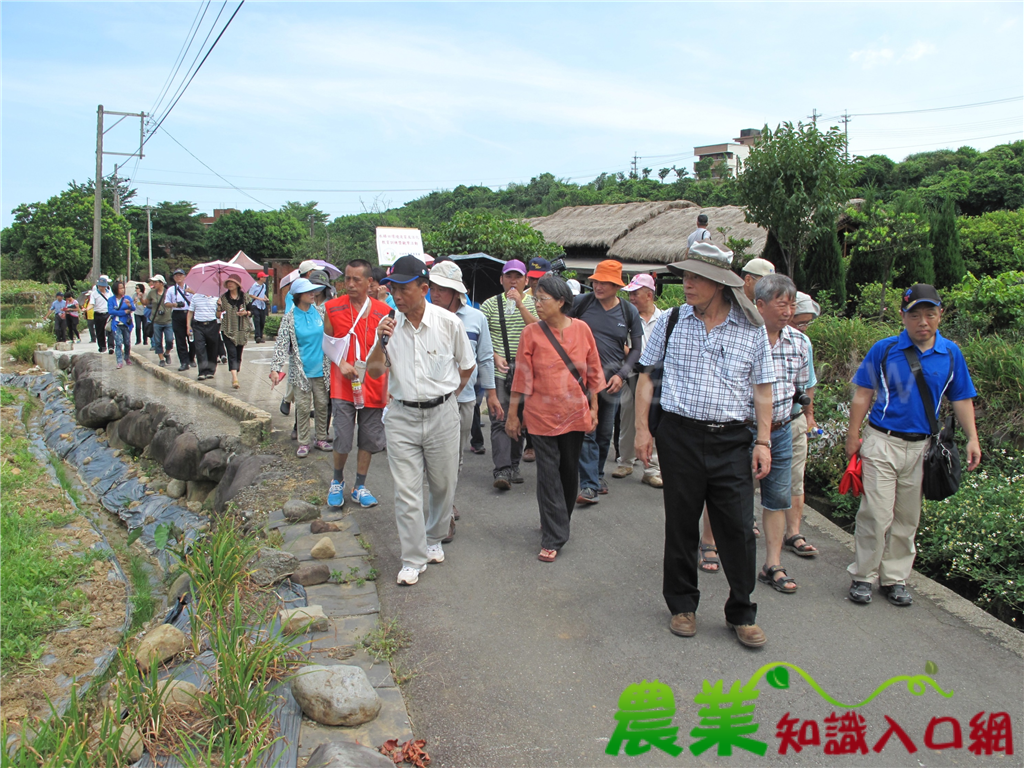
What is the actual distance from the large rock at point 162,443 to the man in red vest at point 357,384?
14.6 ft

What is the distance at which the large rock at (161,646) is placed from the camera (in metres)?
3.96

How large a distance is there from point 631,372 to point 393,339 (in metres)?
2.42

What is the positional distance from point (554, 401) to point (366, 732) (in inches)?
99.4

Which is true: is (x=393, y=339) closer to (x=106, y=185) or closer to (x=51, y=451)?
(x=51, y=451)

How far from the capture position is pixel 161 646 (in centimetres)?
400

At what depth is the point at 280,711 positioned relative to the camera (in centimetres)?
317

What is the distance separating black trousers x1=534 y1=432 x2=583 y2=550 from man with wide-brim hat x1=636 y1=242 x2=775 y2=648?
1.19 metres

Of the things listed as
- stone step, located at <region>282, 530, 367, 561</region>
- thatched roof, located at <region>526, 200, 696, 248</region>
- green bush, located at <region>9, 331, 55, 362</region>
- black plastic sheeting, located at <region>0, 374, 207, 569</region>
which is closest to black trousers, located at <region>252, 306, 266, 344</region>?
black plastic sheeting, located at <region>0, 374, 207, 569</region>

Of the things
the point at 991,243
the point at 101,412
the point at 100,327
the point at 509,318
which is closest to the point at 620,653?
the point at 509,318

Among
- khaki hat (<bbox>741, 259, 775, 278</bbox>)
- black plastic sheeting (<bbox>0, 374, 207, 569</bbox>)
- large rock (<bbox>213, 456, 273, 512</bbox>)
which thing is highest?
khaki hat (<bbox>741, 259, 775, 278</bbox>)

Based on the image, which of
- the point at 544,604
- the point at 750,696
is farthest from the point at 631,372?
the point at 750,696

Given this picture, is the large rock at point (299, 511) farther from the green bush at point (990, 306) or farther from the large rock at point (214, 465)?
the green bush at point (990, 306)

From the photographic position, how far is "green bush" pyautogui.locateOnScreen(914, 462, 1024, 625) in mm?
4637

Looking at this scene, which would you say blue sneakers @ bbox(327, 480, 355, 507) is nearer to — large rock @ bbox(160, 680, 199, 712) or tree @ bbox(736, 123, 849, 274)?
large rock @ bbox(160, 680, 199, 712)
